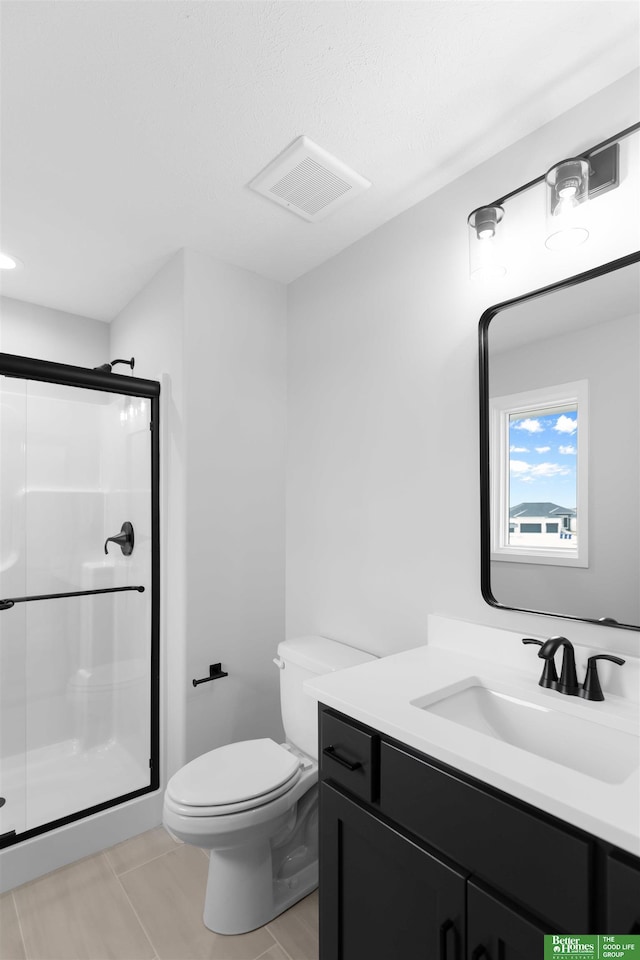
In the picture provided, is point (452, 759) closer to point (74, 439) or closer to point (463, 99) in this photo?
point (463, 99)

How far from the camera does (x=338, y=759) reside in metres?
1.21

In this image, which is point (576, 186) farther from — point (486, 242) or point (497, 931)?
point (497, 931)

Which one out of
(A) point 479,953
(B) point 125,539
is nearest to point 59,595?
(B) point 125,539

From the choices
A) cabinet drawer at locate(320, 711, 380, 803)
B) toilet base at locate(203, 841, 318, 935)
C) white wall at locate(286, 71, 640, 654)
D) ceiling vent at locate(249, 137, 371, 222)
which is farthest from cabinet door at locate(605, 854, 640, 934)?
ceiling vent at locate(249, 137, 371, 222)

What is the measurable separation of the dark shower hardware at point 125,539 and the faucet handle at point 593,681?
1.83m

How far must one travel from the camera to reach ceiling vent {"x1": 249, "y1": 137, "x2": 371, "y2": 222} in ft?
5.20

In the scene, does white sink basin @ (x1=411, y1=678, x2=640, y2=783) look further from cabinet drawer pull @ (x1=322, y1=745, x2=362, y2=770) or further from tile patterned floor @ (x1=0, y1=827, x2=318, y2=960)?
tile patterned floor @ (x1=0, y1=827, x2=318, y2=960)

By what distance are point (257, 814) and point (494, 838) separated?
0.90 m

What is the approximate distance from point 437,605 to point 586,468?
26.0 inches

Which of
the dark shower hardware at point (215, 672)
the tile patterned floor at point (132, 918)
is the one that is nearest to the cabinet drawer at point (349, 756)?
the tile patterned floor at point (132, 918)

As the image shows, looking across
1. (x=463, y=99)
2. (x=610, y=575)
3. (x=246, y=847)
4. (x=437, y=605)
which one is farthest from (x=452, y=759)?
(x=463, y=99)

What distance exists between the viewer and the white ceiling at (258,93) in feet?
3.82

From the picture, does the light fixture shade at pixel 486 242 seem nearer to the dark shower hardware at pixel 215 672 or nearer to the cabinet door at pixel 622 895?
the cabinet door at pixel 622 895

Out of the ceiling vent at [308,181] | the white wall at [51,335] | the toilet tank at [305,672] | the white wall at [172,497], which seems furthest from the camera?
the white wall at [51,335]
